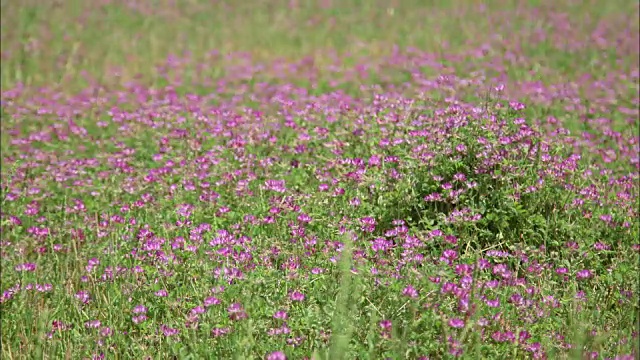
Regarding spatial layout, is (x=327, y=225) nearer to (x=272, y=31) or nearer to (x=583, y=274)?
(x=583, y=274)

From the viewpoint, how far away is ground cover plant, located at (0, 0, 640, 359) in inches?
130

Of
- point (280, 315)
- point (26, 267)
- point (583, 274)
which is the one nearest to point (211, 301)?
point (280, 315)

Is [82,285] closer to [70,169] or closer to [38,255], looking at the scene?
[38,255]

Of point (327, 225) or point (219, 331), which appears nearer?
point (219, 331)

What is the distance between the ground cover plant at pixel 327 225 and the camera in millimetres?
3291

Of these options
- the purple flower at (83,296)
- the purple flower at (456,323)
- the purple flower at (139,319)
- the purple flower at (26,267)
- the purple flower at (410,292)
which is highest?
the purple flower at (410,292)

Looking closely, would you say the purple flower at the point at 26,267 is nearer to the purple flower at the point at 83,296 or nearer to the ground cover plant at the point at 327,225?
the ground cover plant at the point at 327,225

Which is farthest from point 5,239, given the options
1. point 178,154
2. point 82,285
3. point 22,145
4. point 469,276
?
point 469,276

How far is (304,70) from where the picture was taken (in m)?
10.0

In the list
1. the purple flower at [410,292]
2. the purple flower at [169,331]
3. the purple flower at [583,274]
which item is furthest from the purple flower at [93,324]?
the purple flower at [583,274]

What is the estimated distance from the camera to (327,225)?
168 inches

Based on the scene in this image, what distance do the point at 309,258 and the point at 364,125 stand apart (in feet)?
6.64

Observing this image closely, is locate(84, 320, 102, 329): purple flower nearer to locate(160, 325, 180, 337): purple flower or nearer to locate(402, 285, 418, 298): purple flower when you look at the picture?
locate(160, 325, 180, 337): purple flower

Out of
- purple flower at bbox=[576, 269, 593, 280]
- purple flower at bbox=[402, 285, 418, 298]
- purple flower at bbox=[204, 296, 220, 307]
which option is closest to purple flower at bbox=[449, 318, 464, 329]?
purple flower at bbox=[402, 285, 418, 298]
